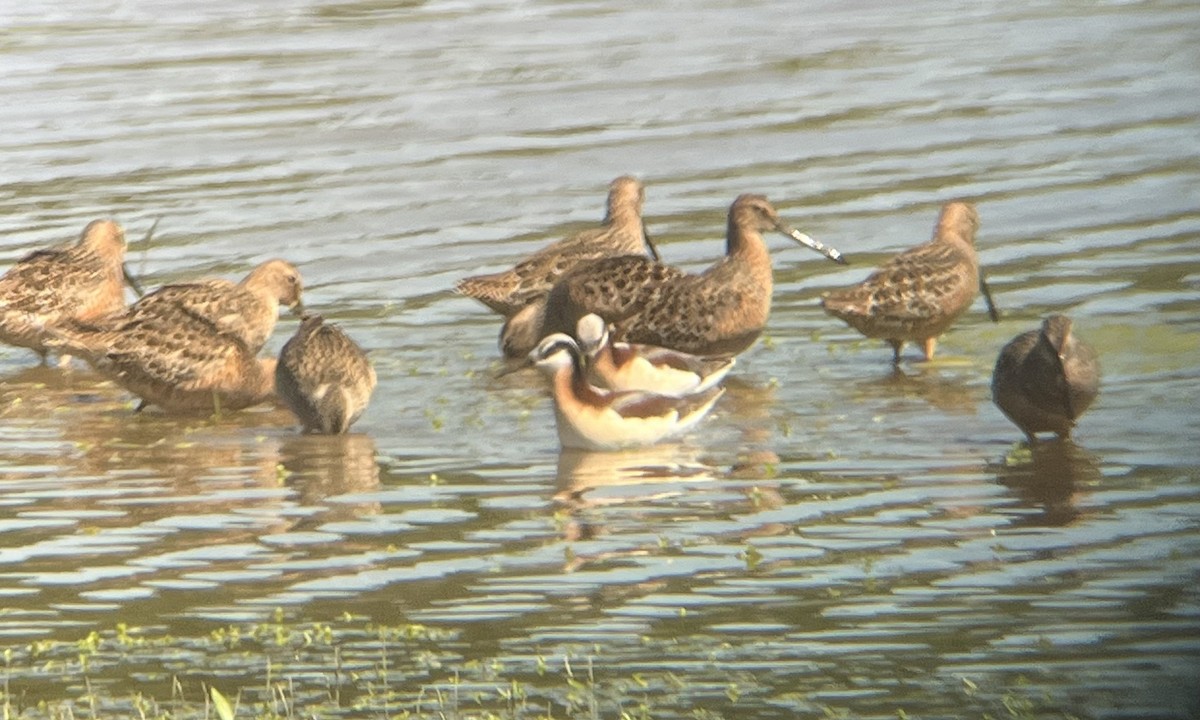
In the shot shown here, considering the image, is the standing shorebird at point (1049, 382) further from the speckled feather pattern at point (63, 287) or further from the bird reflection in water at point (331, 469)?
the speckled feather pattern at point (63, 287)

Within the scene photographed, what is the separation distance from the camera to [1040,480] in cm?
973

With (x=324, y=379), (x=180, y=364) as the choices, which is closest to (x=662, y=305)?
(x=324, y=379)

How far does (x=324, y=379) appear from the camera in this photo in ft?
36.9

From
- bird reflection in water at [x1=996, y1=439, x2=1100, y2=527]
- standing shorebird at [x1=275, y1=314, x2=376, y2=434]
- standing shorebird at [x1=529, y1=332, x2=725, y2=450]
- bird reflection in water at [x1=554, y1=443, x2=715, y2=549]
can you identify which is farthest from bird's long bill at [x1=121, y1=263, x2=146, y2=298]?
bird reflection in water at [x1=996, y1=439, x2=1100, y2=527]

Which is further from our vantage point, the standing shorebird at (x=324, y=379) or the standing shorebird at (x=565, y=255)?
the standing shorebird at (x=565, y=255)

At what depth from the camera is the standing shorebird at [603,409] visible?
1066 cm

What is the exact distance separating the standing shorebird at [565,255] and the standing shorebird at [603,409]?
2465 mm

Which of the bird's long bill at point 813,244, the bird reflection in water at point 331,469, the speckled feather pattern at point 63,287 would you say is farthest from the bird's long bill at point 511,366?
the speckled feather pattern at point 63,287

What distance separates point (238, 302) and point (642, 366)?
2488 mm

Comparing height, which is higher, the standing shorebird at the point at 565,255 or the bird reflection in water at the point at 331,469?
the standing shorebird at the point at 565,255

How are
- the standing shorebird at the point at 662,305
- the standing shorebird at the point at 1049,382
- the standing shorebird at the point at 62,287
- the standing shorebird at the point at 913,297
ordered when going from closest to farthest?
the standing shorebird at the point at 1049,382, the standing shorebird at the point at 913,297, the standing shorebird at the point at 662,305, the standing shorebird at the point at 62,287

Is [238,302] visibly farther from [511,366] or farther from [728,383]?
[728,383]

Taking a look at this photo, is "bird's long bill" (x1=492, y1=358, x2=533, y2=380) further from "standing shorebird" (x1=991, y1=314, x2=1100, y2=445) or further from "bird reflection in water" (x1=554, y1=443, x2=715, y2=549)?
"standing shorebird" (x1=991, y1=314, x2=1100, y2=445)

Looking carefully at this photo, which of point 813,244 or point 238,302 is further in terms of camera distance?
point 813,244
